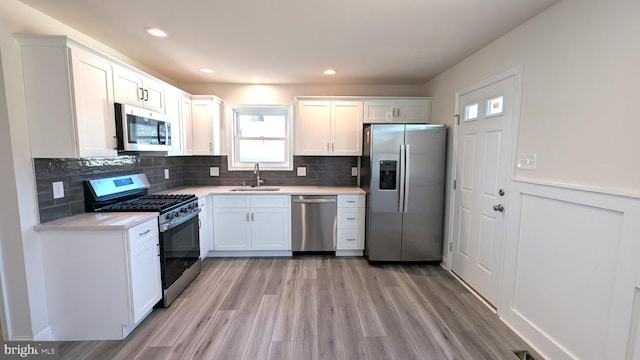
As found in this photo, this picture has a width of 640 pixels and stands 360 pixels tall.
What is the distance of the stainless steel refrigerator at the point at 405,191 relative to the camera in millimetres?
3156

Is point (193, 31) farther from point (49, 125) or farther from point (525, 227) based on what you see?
point (525, 227)

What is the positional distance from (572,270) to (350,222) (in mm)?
2235

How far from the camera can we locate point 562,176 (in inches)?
67.6

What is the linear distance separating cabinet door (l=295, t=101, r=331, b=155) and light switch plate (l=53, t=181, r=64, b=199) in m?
2.50

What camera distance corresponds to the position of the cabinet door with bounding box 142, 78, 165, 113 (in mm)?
2553

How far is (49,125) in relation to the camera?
1807mm

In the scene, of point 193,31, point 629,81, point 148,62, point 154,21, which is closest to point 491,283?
point 629,81

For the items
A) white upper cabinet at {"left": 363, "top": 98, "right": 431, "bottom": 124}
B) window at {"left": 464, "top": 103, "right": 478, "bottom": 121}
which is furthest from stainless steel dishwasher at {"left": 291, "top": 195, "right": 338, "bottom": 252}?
window at {"left": 464, "top": 103, "right": 478, "bottom": 121}

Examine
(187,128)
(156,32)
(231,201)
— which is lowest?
(231,201)

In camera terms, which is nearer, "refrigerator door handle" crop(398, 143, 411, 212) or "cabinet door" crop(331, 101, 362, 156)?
"refrigerator door handle" crop(398, 143, 411, 212)

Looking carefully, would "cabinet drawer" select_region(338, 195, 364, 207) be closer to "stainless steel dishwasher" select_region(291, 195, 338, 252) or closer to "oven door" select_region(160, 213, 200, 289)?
"stainless steel dishwasher" select_region(291, 195, 338, 252)

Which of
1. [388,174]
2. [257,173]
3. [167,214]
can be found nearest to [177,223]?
[167,214]

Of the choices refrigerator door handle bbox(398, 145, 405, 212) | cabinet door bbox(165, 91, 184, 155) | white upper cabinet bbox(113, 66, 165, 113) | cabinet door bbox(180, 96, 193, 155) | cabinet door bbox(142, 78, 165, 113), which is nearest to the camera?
white upper cabinet bbox(113, 66, 165, 113)

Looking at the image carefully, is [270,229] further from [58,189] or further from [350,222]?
[58,189]
